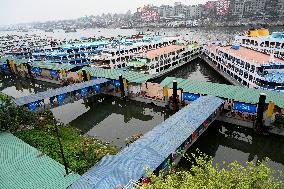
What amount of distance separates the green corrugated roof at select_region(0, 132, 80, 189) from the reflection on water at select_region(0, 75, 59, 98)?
45574 millimetres

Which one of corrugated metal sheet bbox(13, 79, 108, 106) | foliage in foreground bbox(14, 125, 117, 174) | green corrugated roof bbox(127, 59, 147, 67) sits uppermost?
green corrugated roof bbox(127, 59, 147, 67)

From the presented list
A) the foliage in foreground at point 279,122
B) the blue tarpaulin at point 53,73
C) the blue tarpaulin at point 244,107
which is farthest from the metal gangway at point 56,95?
the foliage in foreground at point 279,122

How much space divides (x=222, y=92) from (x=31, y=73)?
204ft

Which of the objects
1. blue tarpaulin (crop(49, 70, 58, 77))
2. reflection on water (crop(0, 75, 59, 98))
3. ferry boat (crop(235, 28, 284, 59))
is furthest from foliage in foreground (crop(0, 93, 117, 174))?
ferry boat (crop(235, 28, 284, 59))

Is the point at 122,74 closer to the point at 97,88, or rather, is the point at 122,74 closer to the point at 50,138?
the point at 97,88

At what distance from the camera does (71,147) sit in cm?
3597

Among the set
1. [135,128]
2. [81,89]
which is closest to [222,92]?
[135,128]

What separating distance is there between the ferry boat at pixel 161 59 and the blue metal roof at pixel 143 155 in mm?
34635

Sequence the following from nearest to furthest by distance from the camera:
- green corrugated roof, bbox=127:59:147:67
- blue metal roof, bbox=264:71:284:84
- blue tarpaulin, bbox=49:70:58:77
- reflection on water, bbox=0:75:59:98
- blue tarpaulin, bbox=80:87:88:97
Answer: blue metal roof, bbox=264:71:284:84 → blue tarpaulin, bbox=80:87:88:97 → green corrugated roof, bbox=127:59:147:67 → reflection on water, bbox=0:75:59:98 → blue tarpaulin, bbox=49:70:58:77

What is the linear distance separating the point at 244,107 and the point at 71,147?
91.4 ft

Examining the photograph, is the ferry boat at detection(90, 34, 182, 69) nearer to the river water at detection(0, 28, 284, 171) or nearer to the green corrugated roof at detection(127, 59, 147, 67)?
the green corrugated roof at detection(127, 59, 147, 67)

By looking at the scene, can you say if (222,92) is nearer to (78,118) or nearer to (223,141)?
(223,141)

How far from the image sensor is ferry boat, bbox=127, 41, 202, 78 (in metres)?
71.2

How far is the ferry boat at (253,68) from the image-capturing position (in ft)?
162
